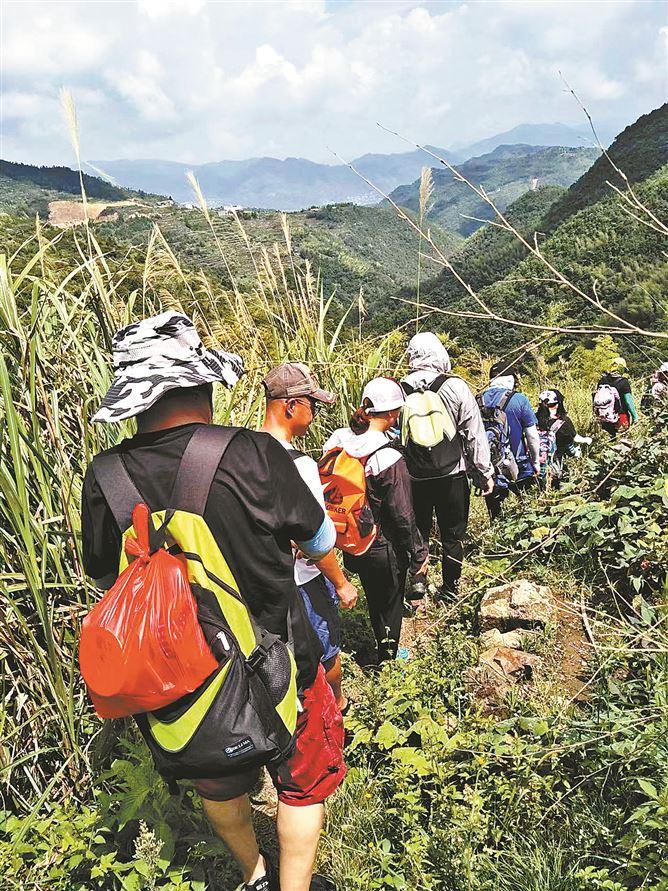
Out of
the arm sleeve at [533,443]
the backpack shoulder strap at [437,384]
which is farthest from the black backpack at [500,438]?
the backpack shoulder strap at [437,384]

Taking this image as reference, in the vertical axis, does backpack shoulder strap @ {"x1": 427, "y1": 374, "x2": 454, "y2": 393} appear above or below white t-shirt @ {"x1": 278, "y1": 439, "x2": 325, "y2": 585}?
above

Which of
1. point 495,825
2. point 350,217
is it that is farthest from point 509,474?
point 350,217

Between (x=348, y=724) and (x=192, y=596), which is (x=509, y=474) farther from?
(x=192, y=596)

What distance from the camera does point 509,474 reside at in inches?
170

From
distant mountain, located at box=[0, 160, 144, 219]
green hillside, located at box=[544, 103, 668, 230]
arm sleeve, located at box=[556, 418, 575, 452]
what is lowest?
arm sleeve, located at box=[556, 418, 575, 452]

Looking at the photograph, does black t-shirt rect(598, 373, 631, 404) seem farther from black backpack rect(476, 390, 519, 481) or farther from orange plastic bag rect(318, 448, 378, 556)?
orange plastic bag rect(318, 448, 378, 556)

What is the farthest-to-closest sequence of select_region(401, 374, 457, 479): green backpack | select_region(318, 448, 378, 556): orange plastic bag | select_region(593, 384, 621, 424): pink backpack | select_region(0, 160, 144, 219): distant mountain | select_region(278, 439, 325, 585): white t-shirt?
1. select_region(0, 160, 144, 219): distant mountain
2. select_region(593, 384, 621, 424): pink backpack
3. select_region(401, 374, 457, 479): green backpack
4. select_region(318, 448, 378, 556): orange plastic bag
5. select_region(278, 439, 325, 585): white t-shirt

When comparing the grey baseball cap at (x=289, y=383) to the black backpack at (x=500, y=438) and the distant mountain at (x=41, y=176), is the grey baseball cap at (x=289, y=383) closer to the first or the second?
the black backpack at (x=500, y=438)

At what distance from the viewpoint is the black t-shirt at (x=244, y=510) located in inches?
52.9

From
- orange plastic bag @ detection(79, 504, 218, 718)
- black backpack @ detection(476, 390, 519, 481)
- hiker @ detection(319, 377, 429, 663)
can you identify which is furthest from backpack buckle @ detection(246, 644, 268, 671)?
black backpack @ detection(476, 390, 519, 481)

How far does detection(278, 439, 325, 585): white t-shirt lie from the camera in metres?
1.96

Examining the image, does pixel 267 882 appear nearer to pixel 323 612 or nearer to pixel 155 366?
pixel 323 612

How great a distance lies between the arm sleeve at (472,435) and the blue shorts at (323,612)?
5.29ft

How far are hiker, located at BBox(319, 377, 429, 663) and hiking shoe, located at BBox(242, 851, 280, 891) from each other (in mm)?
1111
